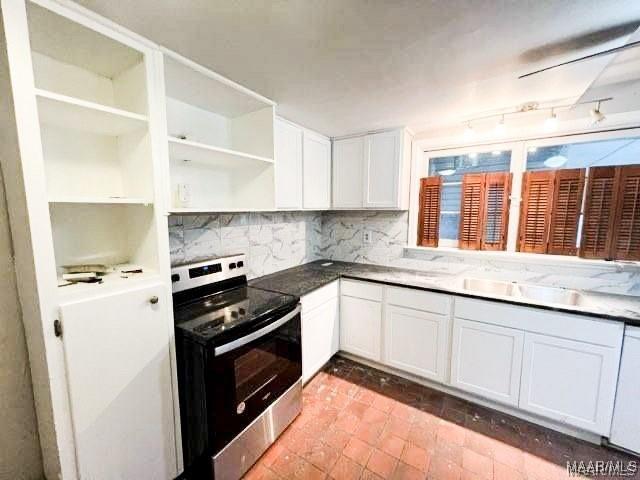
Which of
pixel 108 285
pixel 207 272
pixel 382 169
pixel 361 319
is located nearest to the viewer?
pixel 108 285

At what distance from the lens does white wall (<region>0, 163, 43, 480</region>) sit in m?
1.12

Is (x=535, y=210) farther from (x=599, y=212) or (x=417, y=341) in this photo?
(x=417, y=341)

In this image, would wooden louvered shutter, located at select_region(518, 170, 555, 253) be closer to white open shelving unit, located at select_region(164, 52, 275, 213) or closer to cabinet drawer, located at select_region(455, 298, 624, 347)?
cabinet drawer, located at select_region(455, 298, 624, 347)

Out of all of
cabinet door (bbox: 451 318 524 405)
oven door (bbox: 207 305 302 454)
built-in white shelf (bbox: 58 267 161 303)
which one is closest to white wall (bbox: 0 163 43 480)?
built-in white shelf (bbox: 58 267 161 303)

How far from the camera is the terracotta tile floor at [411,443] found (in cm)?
145

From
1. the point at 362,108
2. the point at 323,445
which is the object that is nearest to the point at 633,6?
the point at 362,108

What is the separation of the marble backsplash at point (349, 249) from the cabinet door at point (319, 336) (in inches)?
24.4

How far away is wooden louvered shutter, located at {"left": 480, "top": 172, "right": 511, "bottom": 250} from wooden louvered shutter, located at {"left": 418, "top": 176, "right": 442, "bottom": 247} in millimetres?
400

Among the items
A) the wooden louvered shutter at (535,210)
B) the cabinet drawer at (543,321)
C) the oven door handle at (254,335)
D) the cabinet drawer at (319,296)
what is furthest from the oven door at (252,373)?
the wooden louvered shutter at (535,210)

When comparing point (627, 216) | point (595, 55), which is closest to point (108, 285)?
point (595, 55)

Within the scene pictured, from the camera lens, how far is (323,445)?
161cm

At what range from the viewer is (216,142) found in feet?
6.13

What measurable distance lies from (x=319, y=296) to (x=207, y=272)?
34.4 inches

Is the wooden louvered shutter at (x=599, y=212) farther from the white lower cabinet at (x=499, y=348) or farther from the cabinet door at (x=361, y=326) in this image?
the cabinet door at (x=361, y=326)
